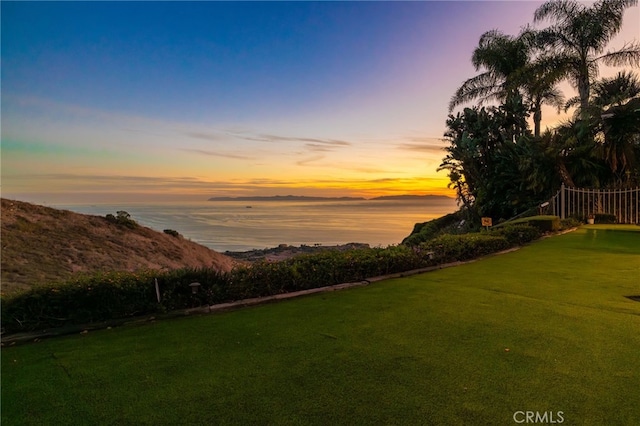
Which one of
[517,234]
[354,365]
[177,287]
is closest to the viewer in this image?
[354,365]

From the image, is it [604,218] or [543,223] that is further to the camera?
[604,218]

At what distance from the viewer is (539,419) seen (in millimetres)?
2412

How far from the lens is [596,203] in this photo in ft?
53.4

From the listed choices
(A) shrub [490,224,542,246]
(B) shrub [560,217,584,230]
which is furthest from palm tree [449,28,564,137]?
(A) shrub [490,224,542,246]

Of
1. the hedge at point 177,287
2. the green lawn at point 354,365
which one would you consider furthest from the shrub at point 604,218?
the green lawn at point 354,365

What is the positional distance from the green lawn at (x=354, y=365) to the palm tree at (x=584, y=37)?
19.5 metres

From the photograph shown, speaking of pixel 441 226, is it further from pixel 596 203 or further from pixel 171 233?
pixel 171 233

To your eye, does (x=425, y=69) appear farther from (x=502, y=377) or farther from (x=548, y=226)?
(x=502, y=377)

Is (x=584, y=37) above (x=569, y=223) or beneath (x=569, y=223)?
above

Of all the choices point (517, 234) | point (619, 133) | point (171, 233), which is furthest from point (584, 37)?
point (171, 233)

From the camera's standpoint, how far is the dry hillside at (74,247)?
9.59 metres

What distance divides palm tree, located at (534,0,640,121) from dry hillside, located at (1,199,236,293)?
19874mm

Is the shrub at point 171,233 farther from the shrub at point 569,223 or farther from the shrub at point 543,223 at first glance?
the shrub at point 569,223

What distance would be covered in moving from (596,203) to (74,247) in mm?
19099
